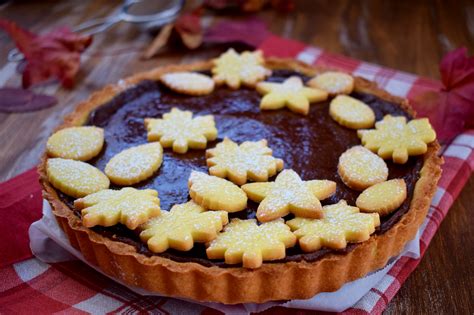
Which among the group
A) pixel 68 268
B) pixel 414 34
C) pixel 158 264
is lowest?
pixel 414 34

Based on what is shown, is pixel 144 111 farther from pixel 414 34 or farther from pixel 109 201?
pixel 414 34

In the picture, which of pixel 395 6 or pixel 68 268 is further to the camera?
pixel 395 6

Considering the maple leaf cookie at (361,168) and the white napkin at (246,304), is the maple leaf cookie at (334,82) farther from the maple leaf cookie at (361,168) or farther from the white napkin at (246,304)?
the white napkin at (246,304)

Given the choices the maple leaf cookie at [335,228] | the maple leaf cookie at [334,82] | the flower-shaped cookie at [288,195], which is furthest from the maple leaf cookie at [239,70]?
the maple leaf cookie at [335,228]

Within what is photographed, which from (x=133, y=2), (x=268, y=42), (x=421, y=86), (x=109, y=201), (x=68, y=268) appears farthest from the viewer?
(x=133, y=2)

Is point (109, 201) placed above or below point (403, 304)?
above

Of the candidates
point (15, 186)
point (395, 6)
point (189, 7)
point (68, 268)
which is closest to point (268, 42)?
point (189, 7)

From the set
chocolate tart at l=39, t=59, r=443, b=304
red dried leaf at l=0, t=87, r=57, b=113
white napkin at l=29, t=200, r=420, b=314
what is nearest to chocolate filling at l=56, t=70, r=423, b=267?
chocolate tart at l=39, t=59, r=443, b=304

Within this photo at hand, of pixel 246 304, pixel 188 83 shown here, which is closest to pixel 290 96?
pixel 188 83
